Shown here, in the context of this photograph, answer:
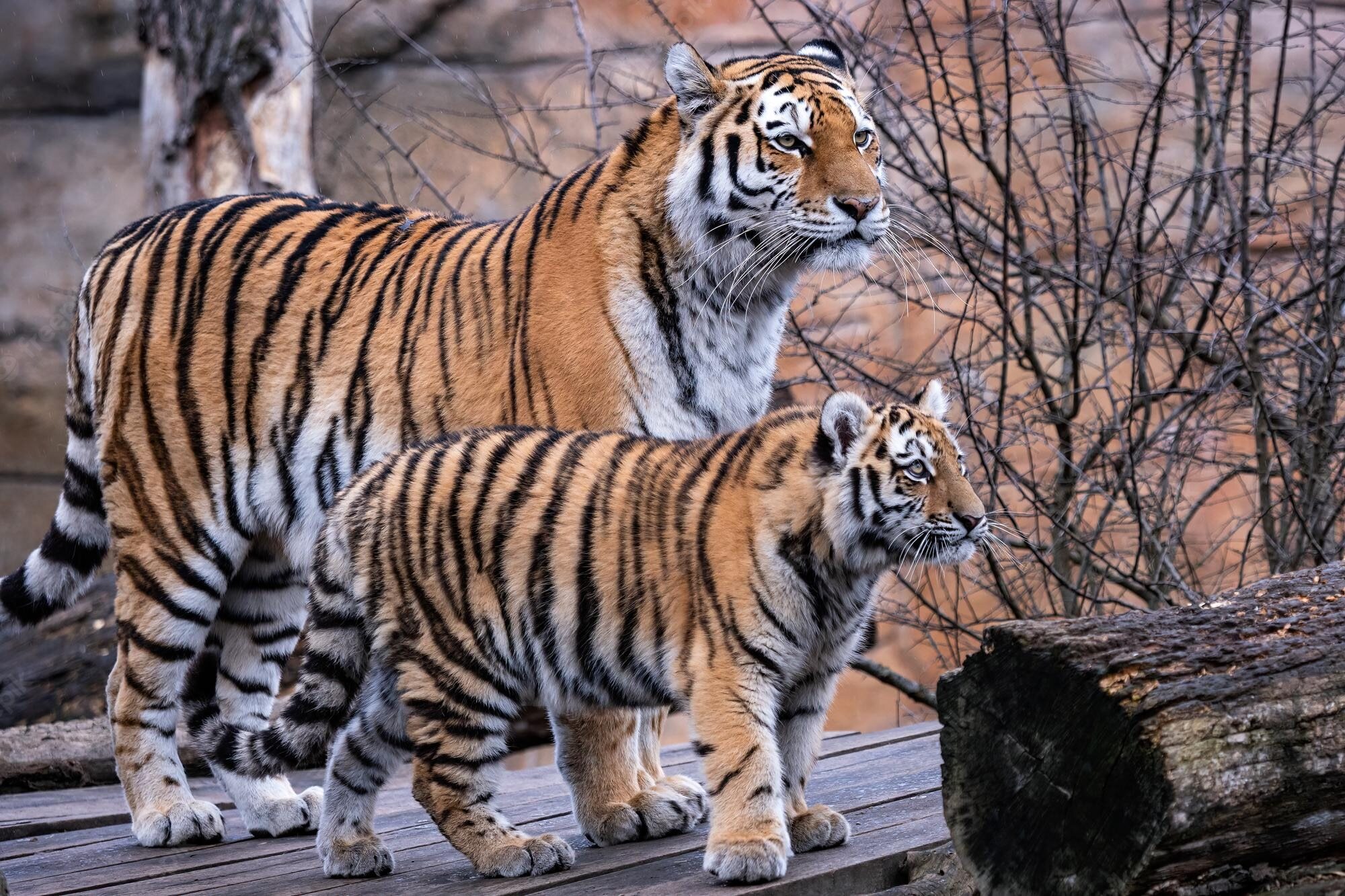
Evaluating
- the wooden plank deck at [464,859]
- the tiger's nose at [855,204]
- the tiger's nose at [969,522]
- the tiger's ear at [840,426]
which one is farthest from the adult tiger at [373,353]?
the tiger's nose at [969,522]

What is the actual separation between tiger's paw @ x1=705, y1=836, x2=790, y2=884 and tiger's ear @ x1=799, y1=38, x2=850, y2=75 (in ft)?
7.91

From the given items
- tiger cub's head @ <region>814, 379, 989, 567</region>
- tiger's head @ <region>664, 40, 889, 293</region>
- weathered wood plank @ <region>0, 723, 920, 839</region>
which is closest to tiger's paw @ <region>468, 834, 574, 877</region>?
tiger cub's head @ <region>814, 379, 989, 567</region>

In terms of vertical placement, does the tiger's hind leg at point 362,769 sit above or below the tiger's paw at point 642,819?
above

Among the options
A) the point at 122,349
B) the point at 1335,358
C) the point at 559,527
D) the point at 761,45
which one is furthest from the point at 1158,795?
the point at 761,45

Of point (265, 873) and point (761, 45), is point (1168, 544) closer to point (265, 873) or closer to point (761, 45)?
point (265, 873)

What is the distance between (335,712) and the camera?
11.8 ft

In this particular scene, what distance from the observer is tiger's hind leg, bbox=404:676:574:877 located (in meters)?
3.39

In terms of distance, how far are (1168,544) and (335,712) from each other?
291cm

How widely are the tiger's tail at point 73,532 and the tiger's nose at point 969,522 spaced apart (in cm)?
271

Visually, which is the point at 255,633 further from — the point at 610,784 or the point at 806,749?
the point at 806,749

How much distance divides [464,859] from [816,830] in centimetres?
86

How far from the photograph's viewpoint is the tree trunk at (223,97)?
752cm

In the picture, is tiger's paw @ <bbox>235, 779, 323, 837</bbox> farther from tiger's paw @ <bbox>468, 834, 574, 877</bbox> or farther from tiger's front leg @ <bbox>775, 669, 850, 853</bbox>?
tiger's front leg @ <bbox>775, 669, 850, 853</bbox>

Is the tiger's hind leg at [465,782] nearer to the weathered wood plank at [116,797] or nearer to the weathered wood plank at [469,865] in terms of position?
the weathered wood plank at [469,865]
